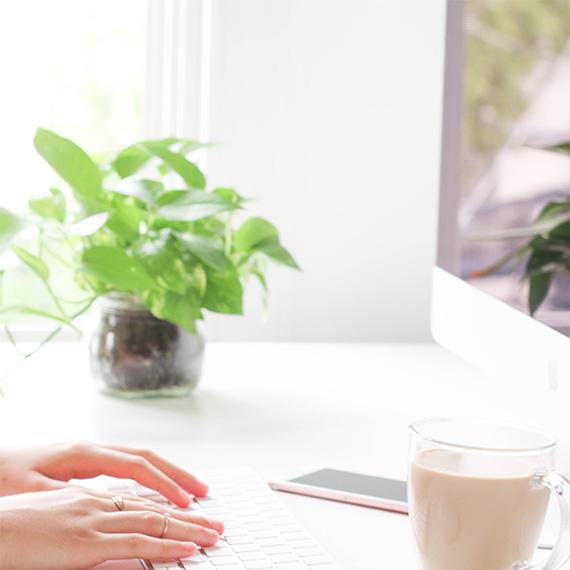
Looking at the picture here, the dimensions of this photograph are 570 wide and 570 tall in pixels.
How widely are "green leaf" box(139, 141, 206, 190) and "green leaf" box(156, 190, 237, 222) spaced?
3 cm

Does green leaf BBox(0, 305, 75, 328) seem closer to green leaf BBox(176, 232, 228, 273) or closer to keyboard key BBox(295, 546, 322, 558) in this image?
green leaf BBox(176, 232, 228, 273)

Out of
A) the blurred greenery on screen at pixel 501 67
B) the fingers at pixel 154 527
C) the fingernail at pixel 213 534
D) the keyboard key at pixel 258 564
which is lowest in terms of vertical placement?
the keyboard key at pixel 258 564

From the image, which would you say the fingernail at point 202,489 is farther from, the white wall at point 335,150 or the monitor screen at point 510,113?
the monitor screen at point 510,113

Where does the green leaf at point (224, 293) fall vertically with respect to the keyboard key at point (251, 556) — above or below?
above

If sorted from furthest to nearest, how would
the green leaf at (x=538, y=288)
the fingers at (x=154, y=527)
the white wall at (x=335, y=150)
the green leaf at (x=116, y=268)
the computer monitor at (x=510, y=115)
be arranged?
1. the computer monitor at (x=510, y=115)
2. the white wall at (x=335, y=150)
3. the green leaf at (x=116, y=268)
4. the green leaf at (x=538, y=288)
5. the fingers at (x=154, y=527)

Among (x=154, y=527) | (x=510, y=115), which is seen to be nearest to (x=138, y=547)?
(x=154, y=527)

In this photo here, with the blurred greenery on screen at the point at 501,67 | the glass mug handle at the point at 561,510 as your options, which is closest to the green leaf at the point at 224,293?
the glass mug handle at the point at 561,510

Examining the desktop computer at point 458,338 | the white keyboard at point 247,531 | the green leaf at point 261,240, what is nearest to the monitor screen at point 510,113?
the desktop computer at point 458,338

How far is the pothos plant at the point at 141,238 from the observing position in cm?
98

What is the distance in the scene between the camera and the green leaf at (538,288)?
0.84 meters

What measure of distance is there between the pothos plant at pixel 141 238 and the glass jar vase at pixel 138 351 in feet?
0.08

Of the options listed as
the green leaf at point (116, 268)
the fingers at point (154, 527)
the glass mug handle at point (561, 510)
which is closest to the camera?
the glass mug handle at point (561, 510)

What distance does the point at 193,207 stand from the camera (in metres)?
1.02

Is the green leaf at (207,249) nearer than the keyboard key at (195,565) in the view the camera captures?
No
